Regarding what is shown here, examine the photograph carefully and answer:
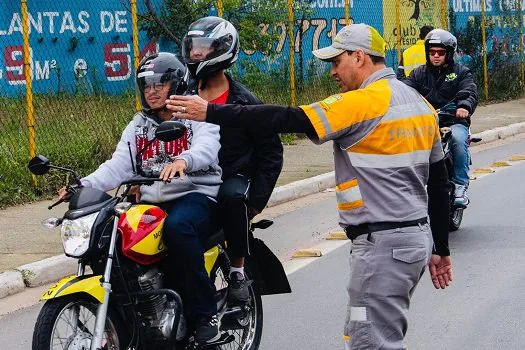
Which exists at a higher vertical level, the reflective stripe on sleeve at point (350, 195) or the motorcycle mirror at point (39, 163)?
the motorcycle mirror at point (39, 163)

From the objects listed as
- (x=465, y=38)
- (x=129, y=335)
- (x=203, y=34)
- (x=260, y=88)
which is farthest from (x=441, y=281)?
(x=465, y=38)

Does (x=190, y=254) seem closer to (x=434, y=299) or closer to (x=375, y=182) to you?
(x=375, y=182)

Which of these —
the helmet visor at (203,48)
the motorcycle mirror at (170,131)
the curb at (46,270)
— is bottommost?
the curb at (46,270)

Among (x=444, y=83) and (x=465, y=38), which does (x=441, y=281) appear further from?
(x=465, y=38)

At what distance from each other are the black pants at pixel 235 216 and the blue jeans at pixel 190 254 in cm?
16

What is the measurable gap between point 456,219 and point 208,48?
5.07 meters

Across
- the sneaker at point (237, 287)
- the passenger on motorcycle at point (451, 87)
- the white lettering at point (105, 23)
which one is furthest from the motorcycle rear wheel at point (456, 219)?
the white lettering at point (105, 23)

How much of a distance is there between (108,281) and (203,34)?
1670 mm

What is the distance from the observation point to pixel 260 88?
1802 cm

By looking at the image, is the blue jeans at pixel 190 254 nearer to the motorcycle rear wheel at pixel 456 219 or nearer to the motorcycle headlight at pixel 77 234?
the motorcycle headlight at pixel 77 234

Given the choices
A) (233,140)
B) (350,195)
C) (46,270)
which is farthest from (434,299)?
(350,195)

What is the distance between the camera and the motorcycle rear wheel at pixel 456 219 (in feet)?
35.3

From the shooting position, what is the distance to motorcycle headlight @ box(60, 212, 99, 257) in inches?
213

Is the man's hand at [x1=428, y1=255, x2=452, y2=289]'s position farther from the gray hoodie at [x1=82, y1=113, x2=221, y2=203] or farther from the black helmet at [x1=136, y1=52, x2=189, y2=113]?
the black helmet at [x1=136, y1=52, x2=189, y2=113]
